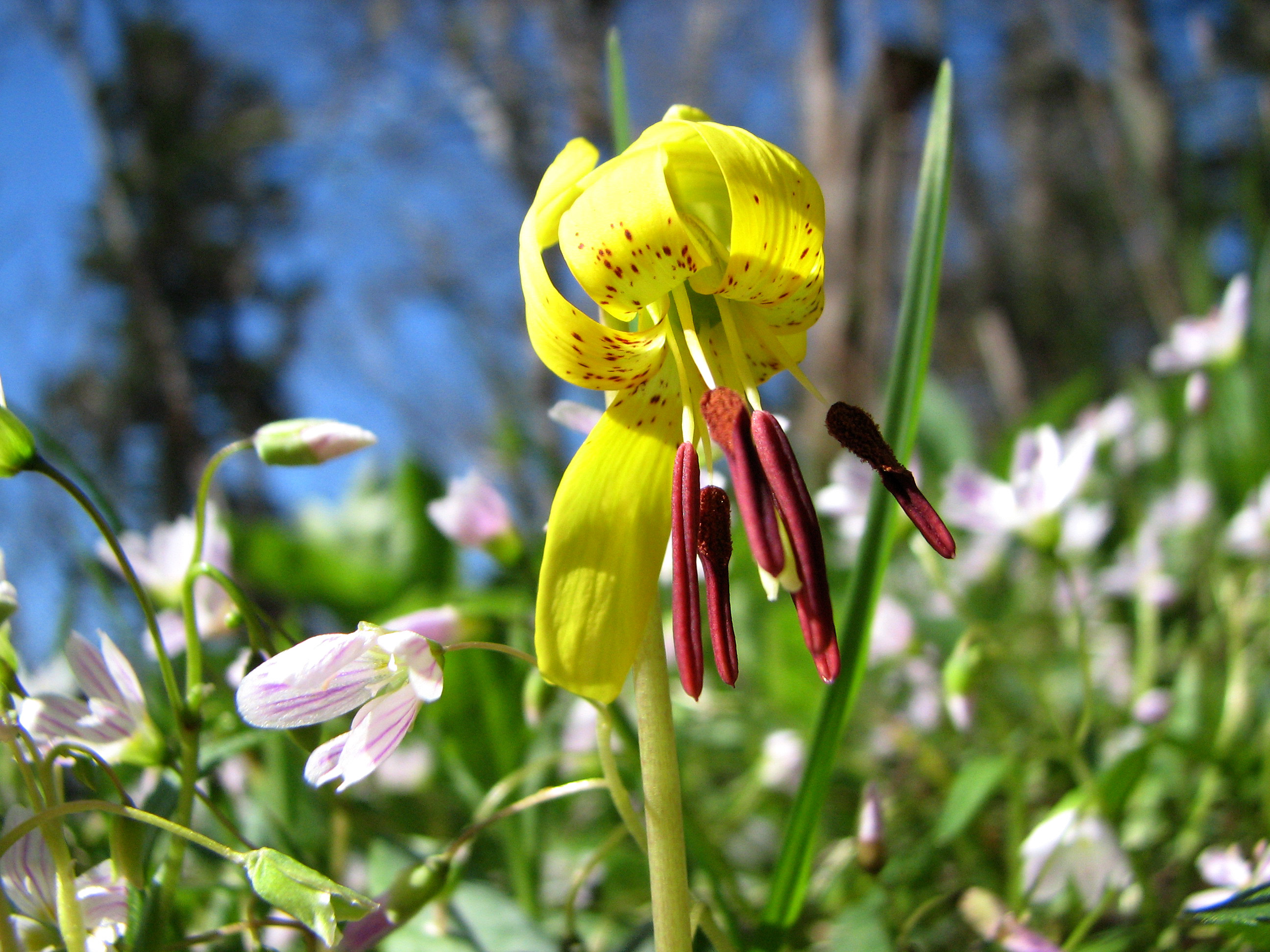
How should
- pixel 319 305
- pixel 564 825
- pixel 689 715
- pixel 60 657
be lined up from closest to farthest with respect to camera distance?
pixel 60 657
pixel 689 715
pixel 564 825
pixel 319 305

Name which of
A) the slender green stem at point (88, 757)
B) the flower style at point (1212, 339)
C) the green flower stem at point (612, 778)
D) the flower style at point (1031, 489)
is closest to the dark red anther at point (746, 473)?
the green flower stem at point (612, 778)

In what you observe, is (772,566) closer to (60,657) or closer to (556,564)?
(556,564)

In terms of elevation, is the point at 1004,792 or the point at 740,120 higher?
the point at 740,120

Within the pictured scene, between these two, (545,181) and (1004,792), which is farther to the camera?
(1004,792)

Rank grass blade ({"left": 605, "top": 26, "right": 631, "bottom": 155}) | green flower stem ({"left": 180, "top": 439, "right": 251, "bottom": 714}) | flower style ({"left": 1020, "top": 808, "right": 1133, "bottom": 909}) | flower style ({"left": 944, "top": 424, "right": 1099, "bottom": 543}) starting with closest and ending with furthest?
green flower stem ({"left": 180, "top": 439, "right": 251, "bottom": 714}) < flower style ({"left": 1020, "top": 808, "right": 1133, "bottom": 909}) < grass blade ({"left": 605, "top": 26, "right": 631, "bottom": 155}) < flower style ({"left": 944, "top": 424, "right": 1099, "bottom": 543})

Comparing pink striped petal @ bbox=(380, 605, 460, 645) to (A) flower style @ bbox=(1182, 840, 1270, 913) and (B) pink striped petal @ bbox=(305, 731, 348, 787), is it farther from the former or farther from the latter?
(A) flower style @ bbox=(1182, 840, 1270, 913)

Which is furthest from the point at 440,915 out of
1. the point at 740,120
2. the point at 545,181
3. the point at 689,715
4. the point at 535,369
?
the point at 740,120

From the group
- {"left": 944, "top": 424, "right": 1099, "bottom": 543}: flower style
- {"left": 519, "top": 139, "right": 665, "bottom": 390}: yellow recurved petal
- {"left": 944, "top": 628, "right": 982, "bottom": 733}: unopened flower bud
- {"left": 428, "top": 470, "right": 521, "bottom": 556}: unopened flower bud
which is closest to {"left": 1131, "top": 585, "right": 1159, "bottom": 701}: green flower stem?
{"left": 944, "top": 424, "right": 1099, "bottom": 543}: flower style
